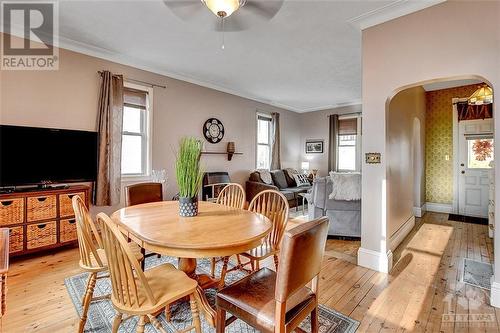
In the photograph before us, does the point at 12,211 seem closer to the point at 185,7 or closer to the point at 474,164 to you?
the point at 185,7

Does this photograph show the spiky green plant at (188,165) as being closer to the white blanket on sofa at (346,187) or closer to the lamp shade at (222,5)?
A: the lamp shade at (222,5)

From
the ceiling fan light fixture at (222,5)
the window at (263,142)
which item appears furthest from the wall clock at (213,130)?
the ceiling fan light fixture at (222,5)

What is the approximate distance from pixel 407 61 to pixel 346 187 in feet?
6.01

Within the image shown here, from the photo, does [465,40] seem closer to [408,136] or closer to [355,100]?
[408,136]

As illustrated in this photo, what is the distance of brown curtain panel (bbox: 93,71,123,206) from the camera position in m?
3.66

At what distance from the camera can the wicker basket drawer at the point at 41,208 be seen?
2.88 meters

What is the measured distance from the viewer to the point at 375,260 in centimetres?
274

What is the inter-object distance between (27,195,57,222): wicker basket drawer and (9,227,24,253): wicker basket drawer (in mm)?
144

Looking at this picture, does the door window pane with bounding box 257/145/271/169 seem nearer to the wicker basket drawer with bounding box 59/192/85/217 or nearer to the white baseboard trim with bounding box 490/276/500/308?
the wicker basket drawer with bounding box 59/192/85/217

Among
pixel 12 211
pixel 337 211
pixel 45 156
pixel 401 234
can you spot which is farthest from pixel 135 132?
pixel 401 234

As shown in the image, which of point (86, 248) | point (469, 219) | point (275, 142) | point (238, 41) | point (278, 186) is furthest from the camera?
point (275, 142)

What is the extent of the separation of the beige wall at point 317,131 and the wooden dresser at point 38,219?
608cm

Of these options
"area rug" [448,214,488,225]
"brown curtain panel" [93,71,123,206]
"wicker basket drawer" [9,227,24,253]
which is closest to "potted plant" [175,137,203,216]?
"wicker basket drawer" [9,227,24,253]

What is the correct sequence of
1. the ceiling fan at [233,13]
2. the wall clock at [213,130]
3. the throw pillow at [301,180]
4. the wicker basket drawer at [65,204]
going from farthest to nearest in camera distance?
the throw pillow at [301,180], the wall clock at [213,130], the wicker basket drawer at [65,204], the ceiling fan at [233,13]
